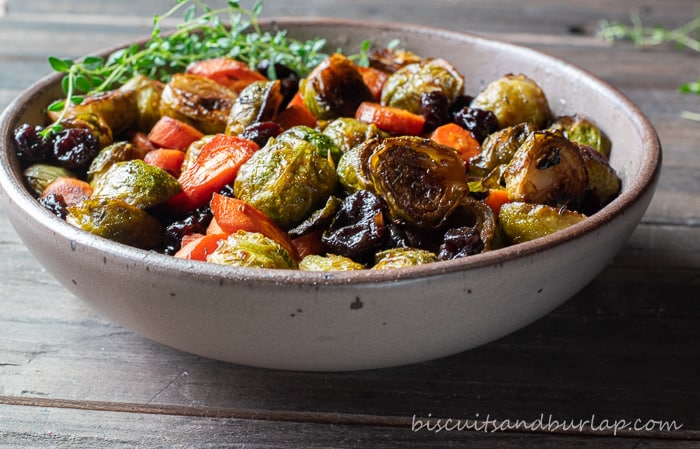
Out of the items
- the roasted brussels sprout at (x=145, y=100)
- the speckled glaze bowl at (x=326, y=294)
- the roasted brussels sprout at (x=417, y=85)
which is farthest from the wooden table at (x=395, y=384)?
the roasted brussels sprout at (x=417, y=85)

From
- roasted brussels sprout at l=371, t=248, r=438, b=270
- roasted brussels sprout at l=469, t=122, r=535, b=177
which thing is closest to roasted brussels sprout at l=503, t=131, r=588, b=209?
roasted brussels sprout at l=469, t=122, r=535, b=177

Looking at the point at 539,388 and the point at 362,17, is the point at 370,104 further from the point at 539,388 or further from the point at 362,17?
the point at 362,17

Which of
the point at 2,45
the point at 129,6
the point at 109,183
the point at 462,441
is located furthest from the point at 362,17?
the point at 462,441

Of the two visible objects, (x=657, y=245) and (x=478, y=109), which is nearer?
(x=478, y=109)

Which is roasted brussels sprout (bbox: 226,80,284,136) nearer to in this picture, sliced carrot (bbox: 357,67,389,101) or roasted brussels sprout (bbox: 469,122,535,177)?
sliced carrot (bbox: 357,67,389,101)

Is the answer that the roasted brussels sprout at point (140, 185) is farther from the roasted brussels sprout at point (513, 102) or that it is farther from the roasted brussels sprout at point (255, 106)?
the roasted brussels sprout at point (513, 102)

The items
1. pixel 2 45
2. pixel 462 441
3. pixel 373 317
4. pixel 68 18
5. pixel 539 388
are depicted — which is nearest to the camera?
pixel 373 317

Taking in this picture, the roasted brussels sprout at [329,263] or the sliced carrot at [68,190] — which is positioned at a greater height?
the roasted brussels sprout at [329,263]
